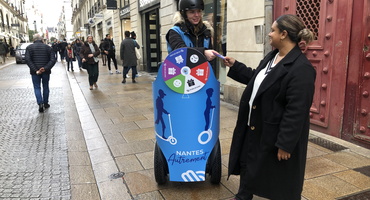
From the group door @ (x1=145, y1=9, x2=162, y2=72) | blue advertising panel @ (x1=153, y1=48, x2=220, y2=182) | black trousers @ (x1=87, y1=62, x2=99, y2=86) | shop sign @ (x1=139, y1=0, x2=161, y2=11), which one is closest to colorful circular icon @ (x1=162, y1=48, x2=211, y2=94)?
blue advertising panel @ (x1=153, y1=48, x2=220, y2=182)

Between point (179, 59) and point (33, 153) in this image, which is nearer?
point (179, 59)

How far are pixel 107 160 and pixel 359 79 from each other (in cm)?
353

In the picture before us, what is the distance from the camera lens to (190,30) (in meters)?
2.86

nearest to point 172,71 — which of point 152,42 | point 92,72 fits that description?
point 92,72

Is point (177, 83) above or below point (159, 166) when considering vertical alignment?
above

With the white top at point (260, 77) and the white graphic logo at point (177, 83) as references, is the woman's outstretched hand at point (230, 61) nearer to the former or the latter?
the white top at point (260, 77)

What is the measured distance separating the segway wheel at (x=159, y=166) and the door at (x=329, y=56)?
2.84 metres

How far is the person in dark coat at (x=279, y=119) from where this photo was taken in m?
2.03

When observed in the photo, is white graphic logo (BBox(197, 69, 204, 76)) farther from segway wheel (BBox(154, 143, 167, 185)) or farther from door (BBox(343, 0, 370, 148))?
door (BBox(343, 0, 370, 148))

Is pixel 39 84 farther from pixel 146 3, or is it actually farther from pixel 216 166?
pixel 146 3

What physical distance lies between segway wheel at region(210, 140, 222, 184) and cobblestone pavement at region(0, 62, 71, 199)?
1.49 m

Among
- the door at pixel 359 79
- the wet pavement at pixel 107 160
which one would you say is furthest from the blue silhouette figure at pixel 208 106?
the door at pixel 359 79

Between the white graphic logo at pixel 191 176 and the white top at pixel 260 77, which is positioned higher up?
the white top at pixel 260 77

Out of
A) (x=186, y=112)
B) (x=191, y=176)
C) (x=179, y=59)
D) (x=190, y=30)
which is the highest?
(x=190, y=30)
